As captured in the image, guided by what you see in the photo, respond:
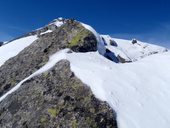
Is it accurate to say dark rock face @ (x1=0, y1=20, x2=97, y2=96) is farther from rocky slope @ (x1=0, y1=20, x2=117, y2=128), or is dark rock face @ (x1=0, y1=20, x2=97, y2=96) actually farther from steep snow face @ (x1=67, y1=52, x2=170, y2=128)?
steep snow face @ (x1=67, y1=52, x2=170, y2=128)

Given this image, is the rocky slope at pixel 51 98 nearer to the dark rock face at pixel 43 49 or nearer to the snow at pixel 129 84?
the dark rock face at pixel 43 49

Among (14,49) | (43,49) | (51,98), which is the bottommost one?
(51,98)

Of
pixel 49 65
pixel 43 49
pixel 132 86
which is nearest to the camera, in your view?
pixel 132 86

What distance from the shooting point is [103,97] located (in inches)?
510

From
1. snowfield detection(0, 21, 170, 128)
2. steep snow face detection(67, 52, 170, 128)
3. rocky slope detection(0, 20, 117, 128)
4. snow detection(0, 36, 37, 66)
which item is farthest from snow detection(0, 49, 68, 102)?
snow detection(0, 36, 37, 66)

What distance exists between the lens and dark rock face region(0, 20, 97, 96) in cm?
1661

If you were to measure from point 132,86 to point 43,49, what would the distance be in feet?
17.8

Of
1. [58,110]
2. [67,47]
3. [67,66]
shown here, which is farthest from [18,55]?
[58,110]

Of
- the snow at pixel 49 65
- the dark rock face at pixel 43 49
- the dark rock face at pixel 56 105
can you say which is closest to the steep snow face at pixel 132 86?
the dark rock face at pixel 56 105

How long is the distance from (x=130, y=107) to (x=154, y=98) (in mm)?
1266

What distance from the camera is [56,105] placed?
516 inches

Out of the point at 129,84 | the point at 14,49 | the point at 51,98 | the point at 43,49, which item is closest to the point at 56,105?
the point at 51,98

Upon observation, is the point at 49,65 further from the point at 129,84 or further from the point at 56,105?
the point at 129,84

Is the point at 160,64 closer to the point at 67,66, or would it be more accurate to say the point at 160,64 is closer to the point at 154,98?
the point at 154,98
